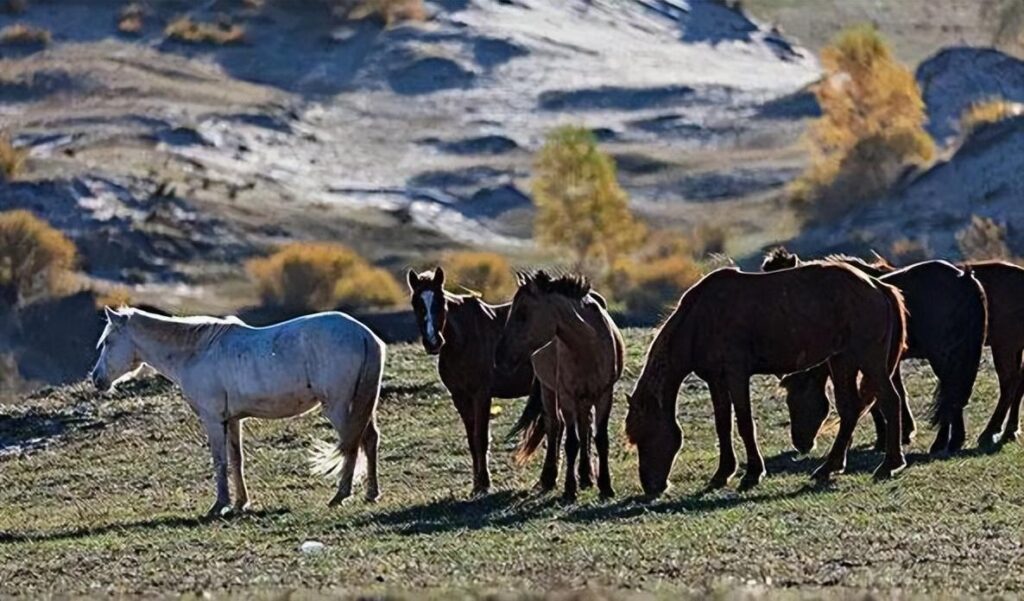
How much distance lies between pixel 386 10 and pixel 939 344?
90579 mm

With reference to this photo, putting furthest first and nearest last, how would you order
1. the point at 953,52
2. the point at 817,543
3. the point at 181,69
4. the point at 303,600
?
the point at 181,69 → the point at 953,52 → the point at 817,543 → the point at 303,600

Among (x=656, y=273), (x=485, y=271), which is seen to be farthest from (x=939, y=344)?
(x=656, y=273)

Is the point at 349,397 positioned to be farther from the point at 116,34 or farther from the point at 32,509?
the point at 116,34

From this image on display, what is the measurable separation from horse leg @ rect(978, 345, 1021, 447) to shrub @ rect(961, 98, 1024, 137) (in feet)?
173

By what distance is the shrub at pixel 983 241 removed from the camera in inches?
2427

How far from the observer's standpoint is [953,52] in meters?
94.5

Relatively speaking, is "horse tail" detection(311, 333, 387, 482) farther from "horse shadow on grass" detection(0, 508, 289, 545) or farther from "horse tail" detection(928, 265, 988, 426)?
"horse tail" detection(928, 265, 988, 426)

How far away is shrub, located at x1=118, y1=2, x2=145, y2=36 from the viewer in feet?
352

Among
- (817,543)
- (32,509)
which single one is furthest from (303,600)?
(32,509)

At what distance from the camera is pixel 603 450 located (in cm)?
1950

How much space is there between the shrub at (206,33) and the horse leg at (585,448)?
294 feet

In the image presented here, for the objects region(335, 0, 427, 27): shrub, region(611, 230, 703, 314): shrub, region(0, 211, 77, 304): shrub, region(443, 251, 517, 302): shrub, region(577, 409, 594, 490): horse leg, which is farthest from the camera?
region(335, 0, 427, 27): shrub

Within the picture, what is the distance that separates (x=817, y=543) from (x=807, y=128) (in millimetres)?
84351

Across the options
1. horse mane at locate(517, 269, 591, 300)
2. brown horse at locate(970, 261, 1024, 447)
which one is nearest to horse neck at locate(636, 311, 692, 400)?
horse mane at locate(517, 269, 591, 300)
